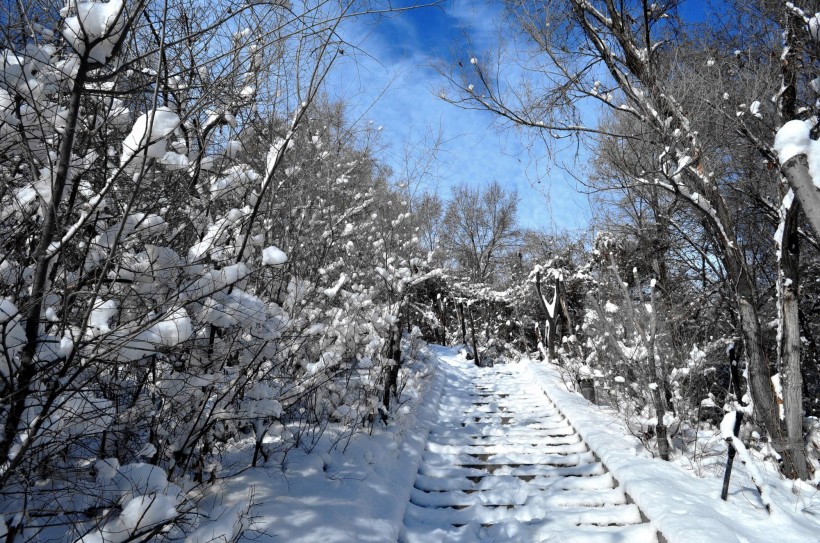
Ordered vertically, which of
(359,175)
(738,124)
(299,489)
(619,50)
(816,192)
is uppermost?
(619,50)

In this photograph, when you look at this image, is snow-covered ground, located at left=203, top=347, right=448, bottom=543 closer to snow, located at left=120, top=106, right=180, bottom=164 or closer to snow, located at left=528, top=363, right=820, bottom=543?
snow, located at left=120, top=106, right=180, bottom=164

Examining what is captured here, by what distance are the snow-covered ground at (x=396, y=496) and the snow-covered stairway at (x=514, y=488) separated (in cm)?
15

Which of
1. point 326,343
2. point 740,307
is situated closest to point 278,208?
point 326,343

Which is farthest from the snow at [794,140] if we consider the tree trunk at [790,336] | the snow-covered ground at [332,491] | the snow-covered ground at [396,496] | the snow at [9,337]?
the tree trunk at [790,336]

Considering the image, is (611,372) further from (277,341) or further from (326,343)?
(277,341)

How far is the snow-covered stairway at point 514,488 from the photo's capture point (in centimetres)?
380

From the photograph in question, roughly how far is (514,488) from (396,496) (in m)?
1.29

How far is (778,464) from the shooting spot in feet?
17.1

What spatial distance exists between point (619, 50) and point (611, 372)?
16.2 feet

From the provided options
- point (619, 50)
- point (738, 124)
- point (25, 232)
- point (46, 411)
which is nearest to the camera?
point (46, 411)

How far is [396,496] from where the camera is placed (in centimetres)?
414

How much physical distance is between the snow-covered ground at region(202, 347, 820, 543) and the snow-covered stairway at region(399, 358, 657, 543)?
0.48 ft

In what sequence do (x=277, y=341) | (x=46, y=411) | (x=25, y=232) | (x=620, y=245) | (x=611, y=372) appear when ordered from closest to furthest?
(x=46, y=411) < (x=25, y=232) < (x=277, y=341) < (x=611, y=372) < (x=620, y=245)

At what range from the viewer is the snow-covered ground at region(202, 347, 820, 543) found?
3117mm
